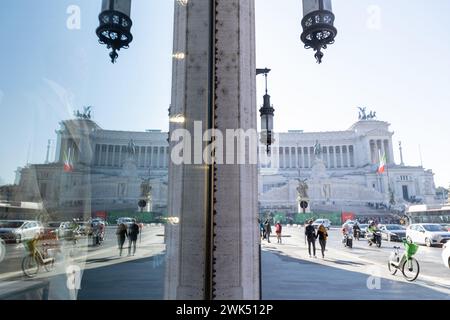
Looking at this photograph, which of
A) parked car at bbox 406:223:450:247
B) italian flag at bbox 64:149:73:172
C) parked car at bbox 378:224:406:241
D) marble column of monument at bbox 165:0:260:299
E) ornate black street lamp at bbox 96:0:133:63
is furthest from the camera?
parked car at bbox 378:224:406:241

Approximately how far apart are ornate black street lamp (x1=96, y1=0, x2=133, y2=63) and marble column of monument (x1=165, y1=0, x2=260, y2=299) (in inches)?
50.9

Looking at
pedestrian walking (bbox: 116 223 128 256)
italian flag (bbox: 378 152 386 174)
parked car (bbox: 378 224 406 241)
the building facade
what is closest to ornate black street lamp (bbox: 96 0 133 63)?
the building facade

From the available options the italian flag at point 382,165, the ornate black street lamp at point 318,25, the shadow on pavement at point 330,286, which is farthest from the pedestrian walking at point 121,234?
the italian flag at point 382,165

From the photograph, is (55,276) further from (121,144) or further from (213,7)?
(213,7)

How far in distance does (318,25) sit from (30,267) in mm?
7863

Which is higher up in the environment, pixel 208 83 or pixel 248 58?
pixel 248 58

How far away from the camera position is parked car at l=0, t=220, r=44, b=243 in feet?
20.9

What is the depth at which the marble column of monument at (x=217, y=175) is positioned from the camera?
2826 millimetres

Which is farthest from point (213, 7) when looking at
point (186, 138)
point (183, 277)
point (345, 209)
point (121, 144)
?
point (345, 209)

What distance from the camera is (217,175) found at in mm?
2980

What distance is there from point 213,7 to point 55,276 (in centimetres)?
437

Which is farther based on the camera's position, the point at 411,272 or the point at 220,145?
the point at 411,272

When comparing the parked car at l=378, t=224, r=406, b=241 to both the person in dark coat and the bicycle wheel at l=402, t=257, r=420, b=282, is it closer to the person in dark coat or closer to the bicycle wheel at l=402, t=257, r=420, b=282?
the bicycle wheel at l=402, t=257, r=420, b=282

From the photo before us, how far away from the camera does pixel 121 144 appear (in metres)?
6.66
